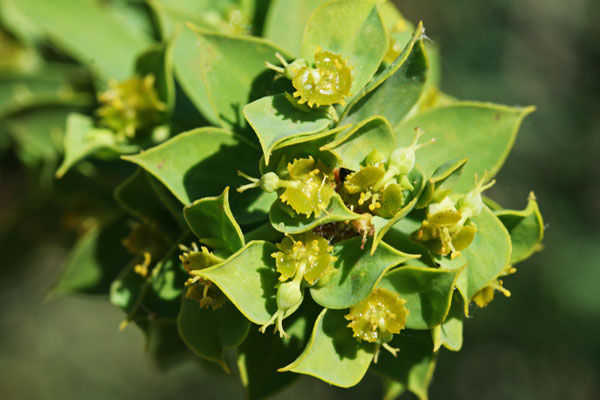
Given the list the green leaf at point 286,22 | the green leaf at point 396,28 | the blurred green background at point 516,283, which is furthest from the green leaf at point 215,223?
the blurred green background at point 516,283

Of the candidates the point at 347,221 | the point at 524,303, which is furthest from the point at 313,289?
the point at 524,303

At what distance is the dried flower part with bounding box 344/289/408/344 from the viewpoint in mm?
1753

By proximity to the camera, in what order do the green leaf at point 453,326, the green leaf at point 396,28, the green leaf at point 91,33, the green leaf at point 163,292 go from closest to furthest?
the green leaf at point 453,326 → the green leaf at point 163,292 → the green leaf at point 396,28 → the green leaf at point 91,33

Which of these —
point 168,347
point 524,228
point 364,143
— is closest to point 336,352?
point 364,143

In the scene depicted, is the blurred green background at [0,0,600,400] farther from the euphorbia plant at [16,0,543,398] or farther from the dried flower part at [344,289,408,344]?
the dried flower part at [344,289,408,344]

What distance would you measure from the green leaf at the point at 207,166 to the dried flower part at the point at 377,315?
43 centimetres

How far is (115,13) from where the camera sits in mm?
3025

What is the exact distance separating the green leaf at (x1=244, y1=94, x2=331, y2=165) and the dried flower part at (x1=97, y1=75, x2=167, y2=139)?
2.62ft

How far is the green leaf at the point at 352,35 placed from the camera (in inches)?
71.0

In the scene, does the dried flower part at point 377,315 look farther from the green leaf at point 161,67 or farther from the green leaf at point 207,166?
the green leaf at point 161,67

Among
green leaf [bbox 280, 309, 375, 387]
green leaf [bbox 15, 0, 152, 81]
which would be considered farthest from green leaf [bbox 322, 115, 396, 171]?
green leaf [bbox 15, 0, 152, 81]

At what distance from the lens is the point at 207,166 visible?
1.93 m

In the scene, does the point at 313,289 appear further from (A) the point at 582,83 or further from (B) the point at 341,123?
(A) the point at 582,83

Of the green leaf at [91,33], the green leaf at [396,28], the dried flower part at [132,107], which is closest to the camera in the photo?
the green leaf at [396,28]
